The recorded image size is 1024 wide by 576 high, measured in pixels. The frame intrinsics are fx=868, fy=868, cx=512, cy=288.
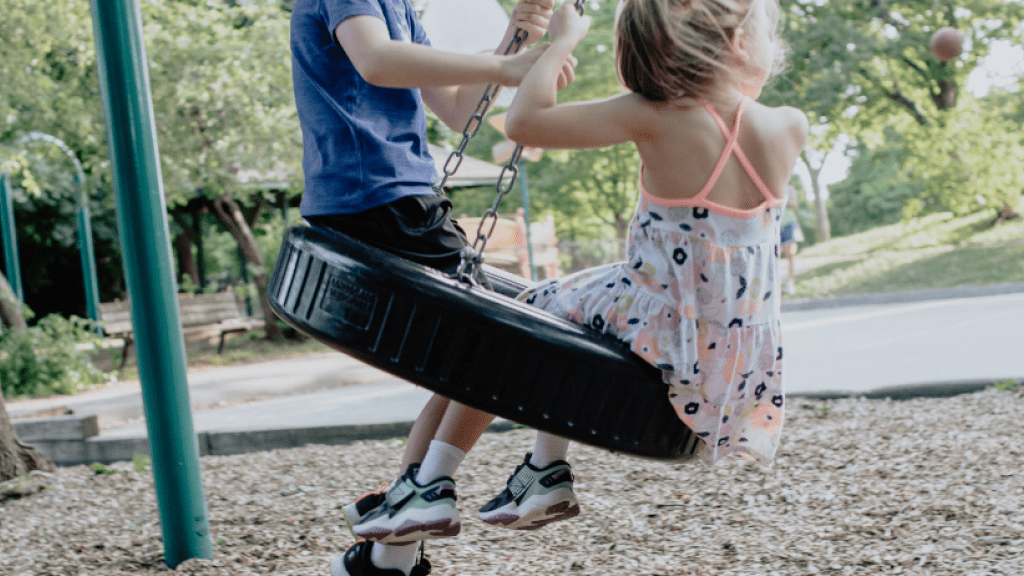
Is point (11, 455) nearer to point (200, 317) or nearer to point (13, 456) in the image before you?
point (13, 456)

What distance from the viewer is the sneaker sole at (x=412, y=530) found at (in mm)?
1715

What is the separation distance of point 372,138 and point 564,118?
16.4 inches

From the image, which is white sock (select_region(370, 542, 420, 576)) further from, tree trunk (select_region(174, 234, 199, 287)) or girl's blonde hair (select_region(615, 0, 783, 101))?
tree trunk (select_region(174, 234, 199, 287))

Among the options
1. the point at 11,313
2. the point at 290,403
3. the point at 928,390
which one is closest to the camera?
the point at 928,390

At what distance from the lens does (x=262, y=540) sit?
3285 mm

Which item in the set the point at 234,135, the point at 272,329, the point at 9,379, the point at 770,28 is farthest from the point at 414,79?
the point at 272,329

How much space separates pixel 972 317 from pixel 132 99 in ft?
28.9

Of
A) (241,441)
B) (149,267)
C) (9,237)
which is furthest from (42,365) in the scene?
(149,267)

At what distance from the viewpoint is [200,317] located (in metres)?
12.4

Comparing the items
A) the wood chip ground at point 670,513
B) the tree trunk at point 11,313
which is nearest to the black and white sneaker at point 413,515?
the wood chip ground at point 670,513

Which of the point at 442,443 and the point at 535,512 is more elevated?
the point at 442,443

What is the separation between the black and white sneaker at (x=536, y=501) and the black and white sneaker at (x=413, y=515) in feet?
0.52

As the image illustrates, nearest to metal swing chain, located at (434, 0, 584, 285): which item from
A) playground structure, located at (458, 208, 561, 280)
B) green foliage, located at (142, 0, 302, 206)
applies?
green foliage, located at (142, 0, 302, 206)

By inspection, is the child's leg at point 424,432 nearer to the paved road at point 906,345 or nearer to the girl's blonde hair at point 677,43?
the girl's blonde hair at point 677,43
